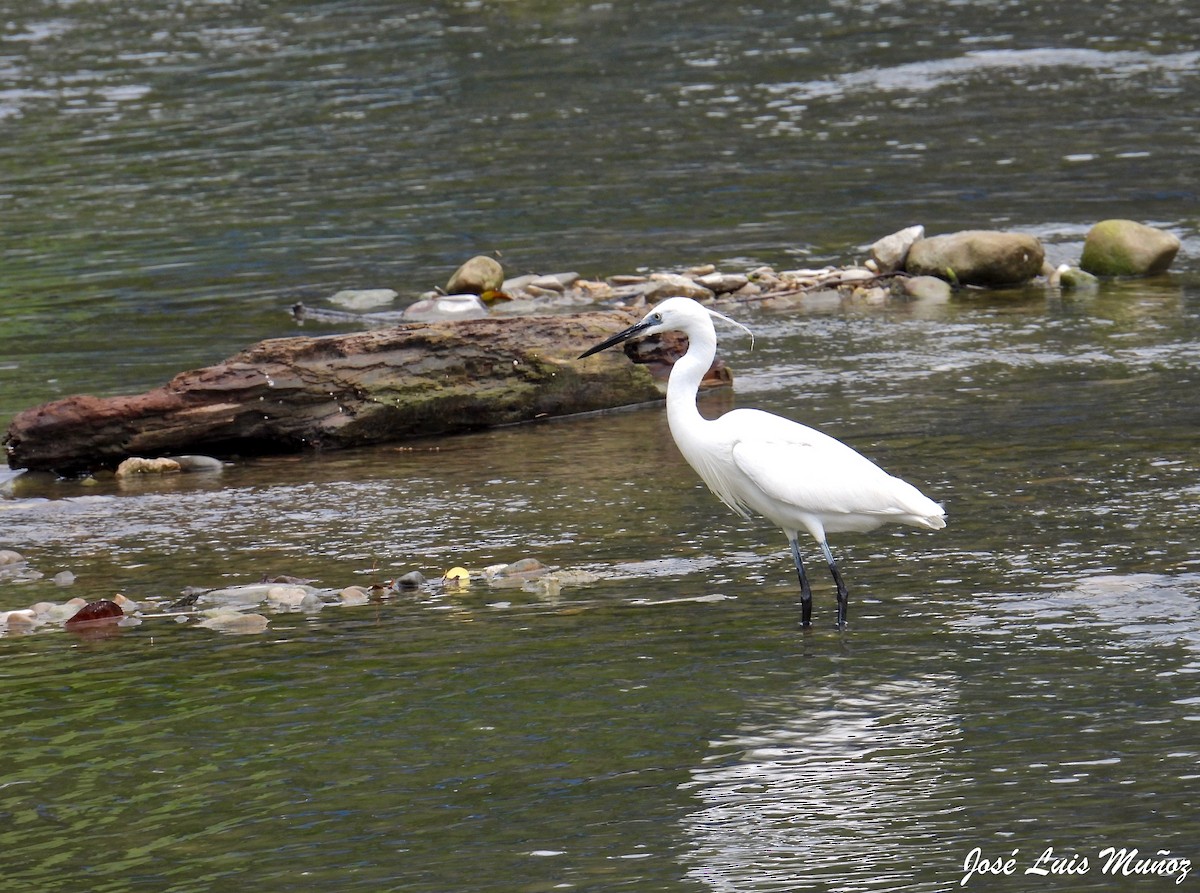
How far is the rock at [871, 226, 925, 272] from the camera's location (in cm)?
1510

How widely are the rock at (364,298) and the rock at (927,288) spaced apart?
4.55 meters

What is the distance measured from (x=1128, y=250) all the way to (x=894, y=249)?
76.1 inches

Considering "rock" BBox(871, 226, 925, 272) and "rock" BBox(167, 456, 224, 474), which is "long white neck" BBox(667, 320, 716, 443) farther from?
"rock" BBox(871, 226, 925, 272)

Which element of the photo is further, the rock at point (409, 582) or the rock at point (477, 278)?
the rock at point (477, 278)

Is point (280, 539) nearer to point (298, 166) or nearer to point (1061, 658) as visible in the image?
point (1061, 658)

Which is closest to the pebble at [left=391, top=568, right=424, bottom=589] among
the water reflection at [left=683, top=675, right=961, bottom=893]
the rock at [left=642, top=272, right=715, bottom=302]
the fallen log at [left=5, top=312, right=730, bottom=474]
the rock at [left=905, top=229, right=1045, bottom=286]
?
the water reflection at [left=683, top=675, right=961, bottom=893]

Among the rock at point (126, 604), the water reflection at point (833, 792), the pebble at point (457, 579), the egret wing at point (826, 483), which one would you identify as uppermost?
the egret wing at point (826, 483)

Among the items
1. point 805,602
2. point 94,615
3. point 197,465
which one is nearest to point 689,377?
point 805,602

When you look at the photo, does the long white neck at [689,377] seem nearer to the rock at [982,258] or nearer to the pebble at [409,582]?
the pebble at [409,582]

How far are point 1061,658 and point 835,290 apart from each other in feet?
28.6

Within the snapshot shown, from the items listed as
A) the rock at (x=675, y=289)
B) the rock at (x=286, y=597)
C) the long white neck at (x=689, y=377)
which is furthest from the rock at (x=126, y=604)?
the rock at (x=675, y=289)

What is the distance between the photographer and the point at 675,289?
47.9 ft

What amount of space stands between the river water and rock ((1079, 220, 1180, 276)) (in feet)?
1.06

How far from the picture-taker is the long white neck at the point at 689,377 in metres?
7.80
